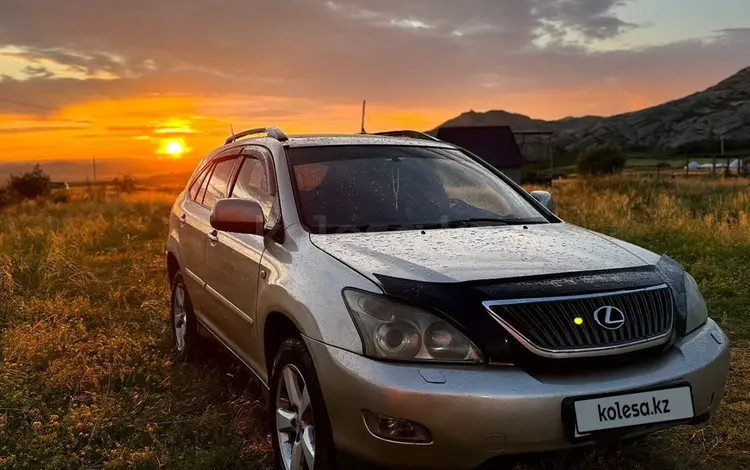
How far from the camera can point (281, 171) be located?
3828 millimetres

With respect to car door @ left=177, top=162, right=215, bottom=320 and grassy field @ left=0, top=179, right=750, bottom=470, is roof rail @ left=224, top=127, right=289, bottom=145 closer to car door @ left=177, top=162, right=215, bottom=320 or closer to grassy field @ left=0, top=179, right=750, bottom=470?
car door @ left=177, top=162, right=215, bottom=320

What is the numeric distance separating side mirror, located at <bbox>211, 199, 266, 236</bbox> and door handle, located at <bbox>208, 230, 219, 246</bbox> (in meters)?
0.87

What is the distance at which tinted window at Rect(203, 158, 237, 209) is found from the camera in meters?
4.73

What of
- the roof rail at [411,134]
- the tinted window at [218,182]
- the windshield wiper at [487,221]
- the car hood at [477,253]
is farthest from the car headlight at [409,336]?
the roof rail at [411,134]

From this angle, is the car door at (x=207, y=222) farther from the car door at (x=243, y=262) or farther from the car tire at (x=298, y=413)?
the car tire at (x=298, y=413)

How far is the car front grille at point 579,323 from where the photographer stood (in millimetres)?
2480

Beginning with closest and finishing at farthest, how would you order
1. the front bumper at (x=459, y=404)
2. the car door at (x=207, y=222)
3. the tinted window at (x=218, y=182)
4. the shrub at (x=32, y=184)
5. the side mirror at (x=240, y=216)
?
the front bumper at (x=459, y=404)
the side mirror at (x=240, y=216)
the car door at (x=207, y=222)
the tinted window at (x=218, y=182)
the shrub at (x=32, y=184)

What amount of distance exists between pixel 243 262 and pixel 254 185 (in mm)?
617

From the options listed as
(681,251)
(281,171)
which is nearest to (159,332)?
(281,171)

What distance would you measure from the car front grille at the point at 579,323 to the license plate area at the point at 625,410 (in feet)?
0.54

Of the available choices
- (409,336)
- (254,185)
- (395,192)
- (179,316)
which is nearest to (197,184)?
(179,316)

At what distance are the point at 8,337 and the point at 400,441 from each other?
4667 mm

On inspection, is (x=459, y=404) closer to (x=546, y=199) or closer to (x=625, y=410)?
(x=625, y=410)

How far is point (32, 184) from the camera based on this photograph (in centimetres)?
3497
